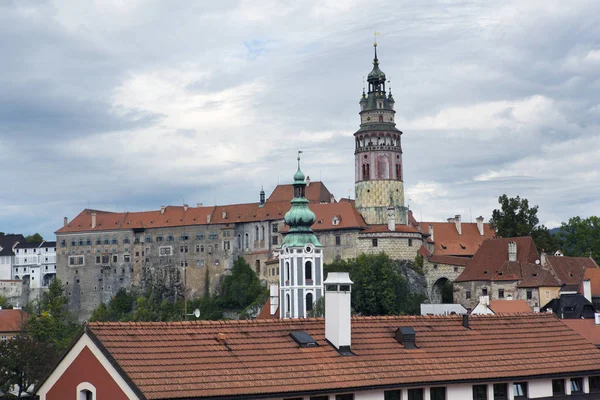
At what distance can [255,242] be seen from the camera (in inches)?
4906

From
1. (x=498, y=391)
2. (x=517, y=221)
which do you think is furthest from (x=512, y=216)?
(x=498, y=391)

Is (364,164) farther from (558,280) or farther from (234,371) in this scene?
(234,371)

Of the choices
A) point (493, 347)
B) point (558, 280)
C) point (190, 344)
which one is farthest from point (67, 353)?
point (558, 280)

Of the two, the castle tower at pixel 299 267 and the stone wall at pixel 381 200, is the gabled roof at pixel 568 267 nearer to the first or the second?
the castle tower at pixel 299 267

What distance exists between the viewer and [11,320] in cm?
9631

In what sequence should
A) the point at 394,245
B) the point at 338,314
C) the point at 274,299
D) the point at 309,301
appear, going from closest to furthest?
1. the point at 338,314
2. the point at 309,301
3. the point at 274,299
4. the point at 394,245

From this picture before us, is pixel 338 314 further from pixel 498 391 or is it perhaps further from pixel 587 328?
pixel 587 328

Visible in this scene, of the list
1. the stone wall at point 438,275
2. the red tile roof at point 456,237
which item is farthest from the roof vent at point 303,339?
the red tile roof at point 456,237

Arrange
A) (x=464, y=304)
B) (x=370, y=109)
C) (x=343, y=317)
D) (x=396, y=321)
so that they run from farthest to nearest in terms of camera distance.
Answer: (x=370, y=109), (x=464, y=304), (x=396, y=321), (x=343, y=317)

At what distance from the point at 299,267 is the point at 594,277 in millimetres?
24189

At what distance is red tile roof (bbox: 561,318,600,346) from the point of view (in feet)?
182

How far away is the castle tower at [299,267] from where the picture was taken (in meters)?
87.5

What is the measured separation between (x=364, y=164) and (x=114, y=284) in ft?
129

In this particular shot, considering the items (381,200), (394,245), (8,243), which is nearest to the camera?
(394,245)
